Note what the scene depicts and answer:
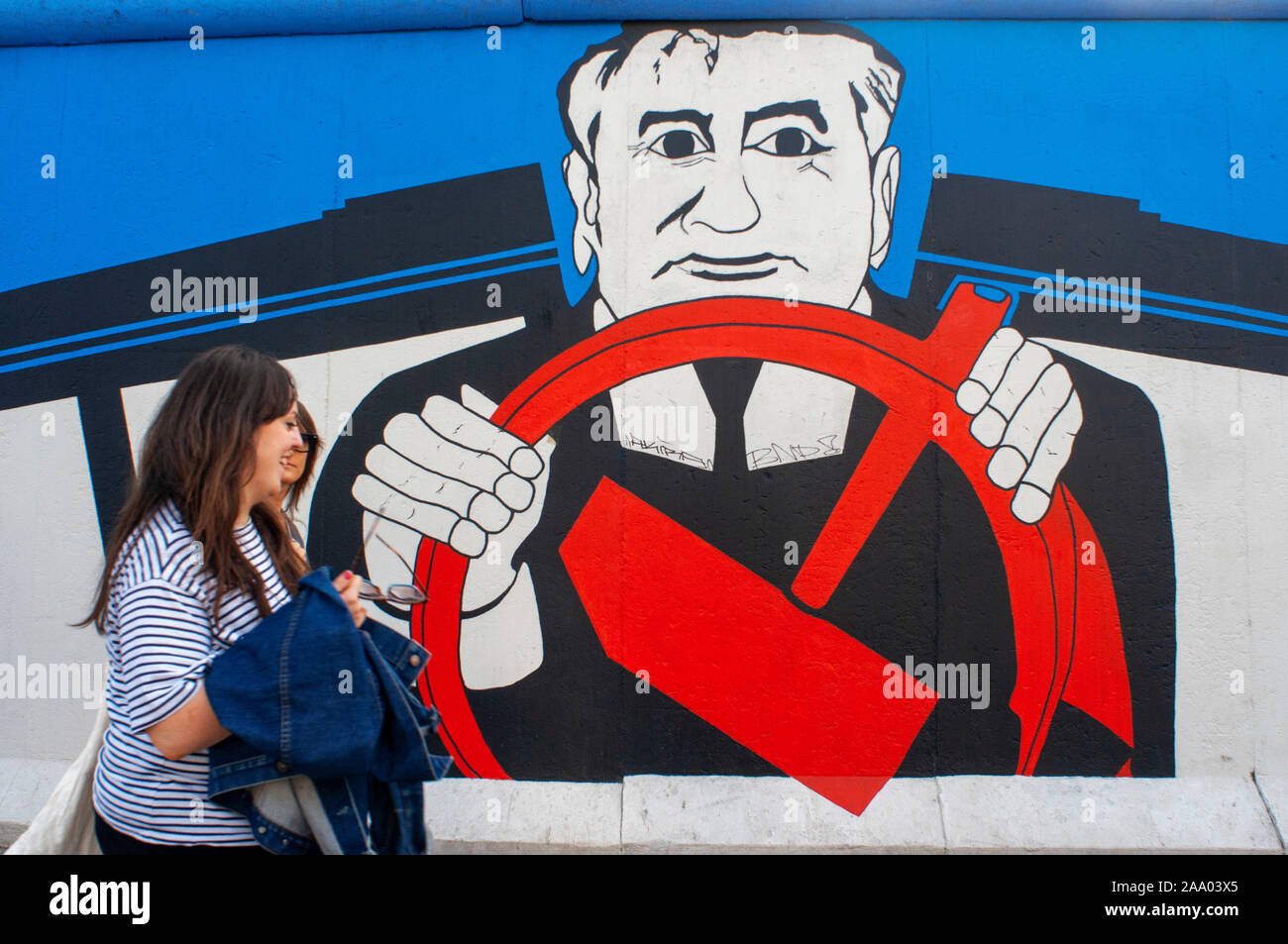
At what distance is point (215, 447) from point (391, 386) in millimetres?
2244

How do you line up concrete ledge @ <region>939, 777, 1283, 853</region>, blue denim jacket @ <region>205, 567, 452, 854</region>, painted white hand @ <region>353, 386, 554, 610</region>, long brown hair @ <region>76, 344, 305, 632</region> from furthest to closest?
1. painted white hand @ <region>353, 386, 554, 610</region>
2. concrete ledge @ <region>939, 777, 1283, 853</region>
3. long brown hair @ <region>76, 344, 305, 632</region>
4. blue denim jacket @ <region>205, 567, 452, 854</region>

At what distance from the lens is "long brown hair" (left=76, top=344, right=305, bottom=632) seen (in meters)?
1.60

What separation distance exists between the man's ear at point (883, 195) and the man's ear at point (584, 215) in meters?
1.34

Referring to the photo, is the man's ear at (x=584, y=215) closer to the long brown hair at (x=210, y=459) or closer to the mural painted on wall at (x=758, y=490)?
the mural painted on wall at (x=758, y=490)

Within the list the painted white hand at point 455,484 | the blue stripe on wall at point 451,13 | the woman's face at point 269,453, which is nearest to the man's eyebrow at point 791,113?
the blue stripe on wall at point 451,13

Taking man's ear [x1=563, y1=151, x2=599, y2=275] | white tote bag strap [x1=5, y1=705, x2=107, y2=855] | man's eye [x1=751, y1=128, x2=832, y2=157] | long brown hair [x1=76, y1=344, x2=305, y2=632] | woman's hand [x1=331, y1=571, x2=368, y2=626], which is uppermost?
man's eye [x1=751, y1=128, x2=832, y2=157]

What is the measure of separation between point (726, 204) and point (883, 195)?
2.47 feet

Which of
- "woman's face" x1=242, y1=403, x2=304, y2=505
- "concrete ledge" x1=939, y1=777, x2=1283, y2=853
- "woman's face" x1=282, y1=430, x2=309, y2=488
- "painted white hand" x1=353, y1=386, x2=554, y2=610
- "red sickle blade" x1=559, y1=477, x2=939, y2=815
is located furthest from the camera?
Answer: "painted white hand" x1=353, y1=386, x2=554, y2=610

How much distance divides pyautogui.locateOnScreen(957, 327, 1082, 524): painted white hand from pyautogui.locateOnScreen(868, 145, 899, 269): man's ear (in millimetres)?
699

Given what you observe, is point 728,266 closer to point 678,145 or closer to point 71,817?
point 678,145

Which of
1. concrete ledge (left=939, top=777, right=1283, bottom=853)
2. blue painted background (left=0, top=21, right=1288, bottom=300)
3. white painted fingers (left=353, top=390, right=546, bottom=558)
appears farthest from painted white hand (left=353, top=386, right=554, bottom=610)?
concrete ledge (left=939, top=777, right=1283, bottom=853)

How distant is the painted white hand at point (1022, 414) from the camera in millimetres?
3672

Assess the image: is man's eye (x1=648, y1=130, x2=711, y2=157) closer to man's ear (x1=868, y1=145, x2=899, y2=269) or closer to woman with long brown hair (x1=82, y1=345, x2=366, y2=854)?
man's ear (x1=868, y1=145, x2=899, y2=269)
